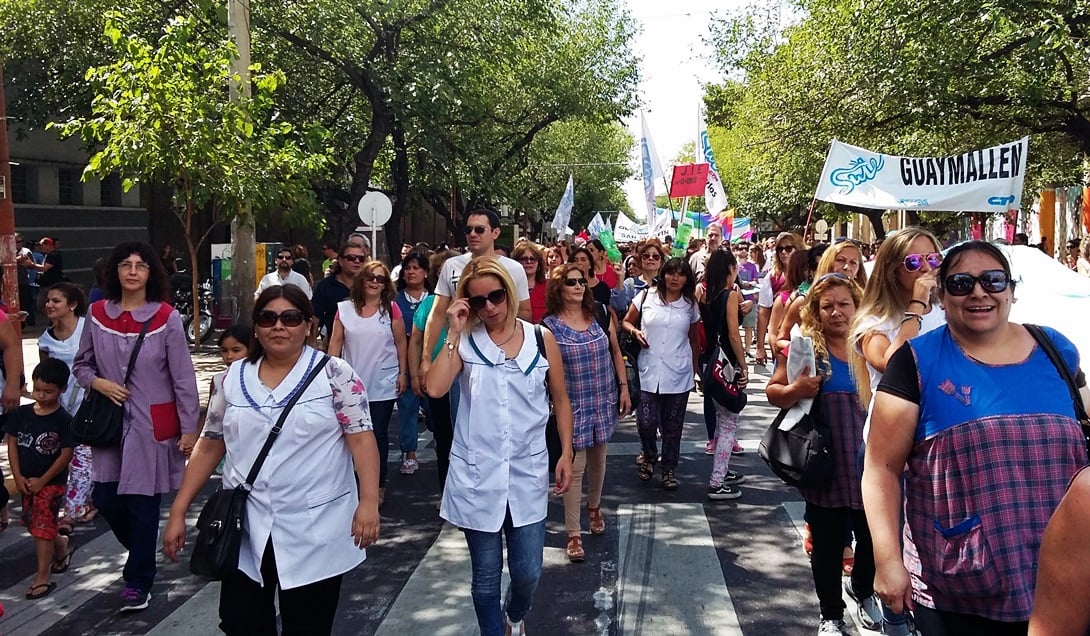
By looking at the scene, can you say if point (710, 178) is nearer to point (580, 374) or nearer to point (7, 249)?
point (7, 249)

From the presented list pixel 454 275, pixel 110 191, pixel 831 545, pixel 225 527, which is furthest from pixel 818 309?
pixel 110 191

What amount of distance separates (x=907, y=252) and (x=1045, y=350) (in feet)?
3.62

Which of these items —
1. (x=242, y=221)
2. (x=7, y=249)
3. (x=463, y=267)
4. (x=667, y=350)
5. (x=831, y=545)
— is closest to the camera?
(x=831, y=545)

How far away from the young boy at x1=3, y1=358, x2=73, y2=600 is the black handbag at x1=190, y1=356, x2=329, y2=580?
225cm

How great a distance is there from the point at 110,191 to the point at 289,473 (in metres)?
24.4

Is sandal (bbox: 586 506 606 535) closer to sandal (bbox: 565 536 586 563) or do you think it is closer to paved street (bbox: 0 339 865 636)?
paved street (bbox: 0 339 865 636)

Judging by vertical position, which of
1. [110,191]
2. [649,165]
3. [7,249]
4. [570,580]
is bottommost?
[570,580]

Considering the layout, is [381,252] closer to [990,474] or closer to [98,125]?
[98,125]

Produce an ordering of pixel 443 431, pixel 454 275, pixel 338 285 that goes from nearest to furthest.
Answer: pixel 454 275 < pixel 443 431 < pixel 338 285

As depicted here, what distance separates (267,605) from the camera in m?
3.39

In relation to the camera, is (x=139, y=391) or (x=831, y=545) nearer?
(x=831, y=545)

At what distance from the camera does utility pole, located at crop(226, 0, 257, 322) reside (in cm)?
1243

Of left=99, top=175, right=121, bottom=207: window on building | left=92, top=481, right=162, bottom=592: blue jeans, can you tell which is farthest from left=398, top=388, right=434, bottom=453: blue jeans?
left=99, top=175, right=121, bottom=207: window on building

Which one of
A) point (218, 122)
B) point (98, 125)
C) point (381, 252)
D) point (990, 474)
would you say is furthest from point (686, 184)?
point (990, 474)
